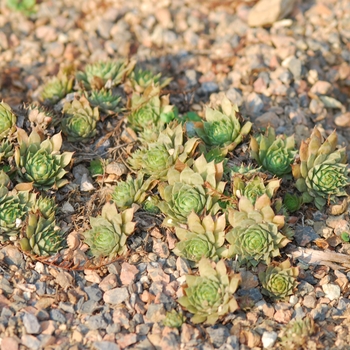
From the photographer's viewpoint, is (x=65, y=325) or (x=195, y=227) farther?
(x=195, y=227)

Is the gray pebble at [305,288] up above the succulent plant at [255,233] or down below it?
below

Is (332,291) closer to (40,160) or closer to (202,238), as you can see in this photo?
(202,238)

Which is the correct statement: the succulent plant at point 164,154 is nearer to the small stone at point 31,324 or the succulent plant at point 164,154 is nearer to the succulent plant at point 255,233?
the succulent plant at point 255,233

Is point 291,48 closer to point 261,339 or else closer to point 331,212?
point 331,212

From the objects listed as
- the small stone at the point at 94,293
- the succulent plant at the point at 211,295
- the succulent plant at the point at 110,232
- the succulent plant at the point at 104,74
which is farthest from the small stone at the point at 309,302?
the succulent plant at the point at 104,74

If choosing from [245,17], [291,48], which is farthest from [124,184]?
[245,17]

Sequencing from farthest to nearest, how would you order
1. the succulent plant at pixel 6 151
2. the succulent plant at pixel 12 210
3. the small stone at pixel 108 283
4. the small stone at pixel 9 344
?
the succulent plant at pixel 6 151 → the succulent plant at pixel 12 210 → the small stone at pixel 108 283 → the small stone at pixel 9 344
